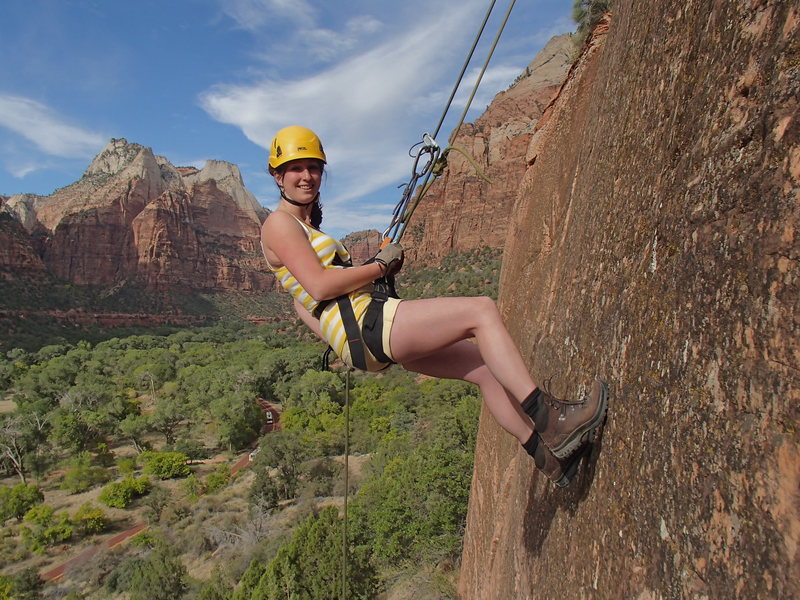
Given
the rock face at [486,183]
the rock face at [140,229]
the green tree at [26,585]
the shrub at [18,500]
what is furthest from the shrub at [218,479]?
the rock face at [140,229]

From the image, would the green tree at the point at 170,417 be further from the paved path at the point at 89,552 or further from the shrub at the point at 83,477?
the paved path at the point at 89,552

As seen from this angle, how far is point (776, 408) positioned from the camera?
1.11 m

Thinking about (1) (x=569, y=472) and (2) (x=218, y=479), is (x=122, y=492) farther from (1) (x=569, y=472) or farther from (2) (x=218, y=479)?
(1) (x=569, y=472)

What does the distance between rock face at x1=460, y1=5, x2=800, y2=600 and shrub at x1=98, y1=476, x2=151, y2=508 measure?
80.8 ft

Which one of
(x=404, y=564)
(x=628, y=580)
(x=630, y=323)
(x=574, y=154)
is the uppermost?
(x=574, y=154)

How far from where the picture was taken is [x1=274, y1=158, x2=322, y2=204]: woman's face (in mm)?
2406

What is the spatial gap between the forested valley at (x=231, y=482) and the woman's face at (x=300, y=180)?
5.63ft

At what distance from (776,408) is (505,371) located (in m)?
0.96

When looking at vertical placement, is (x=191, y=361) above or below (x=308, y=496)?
above

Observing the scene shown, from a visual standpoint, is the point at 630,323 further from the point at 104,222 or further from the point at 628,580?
the point at 104,222

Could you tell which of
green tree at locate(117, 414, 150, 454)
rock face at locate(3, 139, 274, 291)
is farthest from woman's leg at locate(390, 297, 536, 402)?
rock face at locate(3, 139, 274, 291)

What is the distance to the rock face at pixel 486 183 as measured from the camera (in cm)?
6009

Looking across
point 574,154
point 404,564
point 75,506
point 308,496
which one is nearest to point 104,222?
point 75,506

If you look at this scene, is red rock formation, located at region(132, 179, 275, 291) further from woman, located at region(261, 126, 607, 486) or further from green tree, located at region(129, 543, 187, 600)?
woman, located at region(261, 126, 607, 486)
